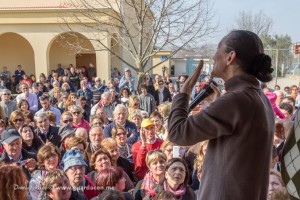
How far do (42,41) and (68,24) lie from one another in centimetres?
170

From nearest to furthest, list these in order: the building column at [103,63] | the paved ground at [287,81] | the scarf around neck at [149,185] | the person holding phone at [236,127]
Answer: the person holding phone at [236,127] < the scarf around neck at [149,185] < the building column at [103,63] < the paved ground at [287,81]

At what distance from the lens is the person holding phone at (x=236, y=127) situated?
1.55 meters

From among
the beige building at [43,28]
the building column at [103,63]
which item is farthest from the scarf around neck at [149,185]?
the building column at [103,63]

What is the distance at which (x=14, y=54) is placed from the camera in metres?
20.4

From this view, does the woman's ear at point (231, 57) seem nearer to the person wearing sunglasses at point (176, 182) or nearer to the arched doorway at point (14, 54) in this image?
the person wearing sunglasses at point (176, 182)

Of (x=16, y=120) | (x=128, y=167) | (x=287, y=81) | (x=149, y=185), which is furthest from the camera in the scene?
(x=287, y=81)

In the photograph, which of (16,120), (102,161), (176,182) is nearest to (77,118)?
(16,120)

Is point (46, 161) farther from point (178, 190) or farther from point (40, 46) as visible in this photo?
point (40, 46)

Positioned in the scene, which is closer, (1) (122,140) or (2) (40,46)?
(1) (122,140)

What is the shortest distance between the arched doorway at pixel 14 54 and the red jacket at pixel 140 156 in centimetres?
1687

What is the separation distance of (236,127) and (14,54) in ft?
67.8

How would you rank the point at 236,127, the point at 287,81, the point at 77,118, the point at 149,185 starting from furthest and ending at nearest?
the point at 287,81, the point at 77,118, the point at 149,185, the point at 236,127

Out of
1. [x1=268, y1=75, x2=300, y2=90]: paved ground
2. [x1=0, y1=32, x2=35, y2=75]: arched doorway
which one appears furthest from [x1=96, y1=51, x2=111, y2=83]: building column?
[x1=268, y1=75, x2=300, y2=90]: paved ground

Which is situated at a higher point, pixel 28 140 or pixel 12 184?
pixel 12 184
